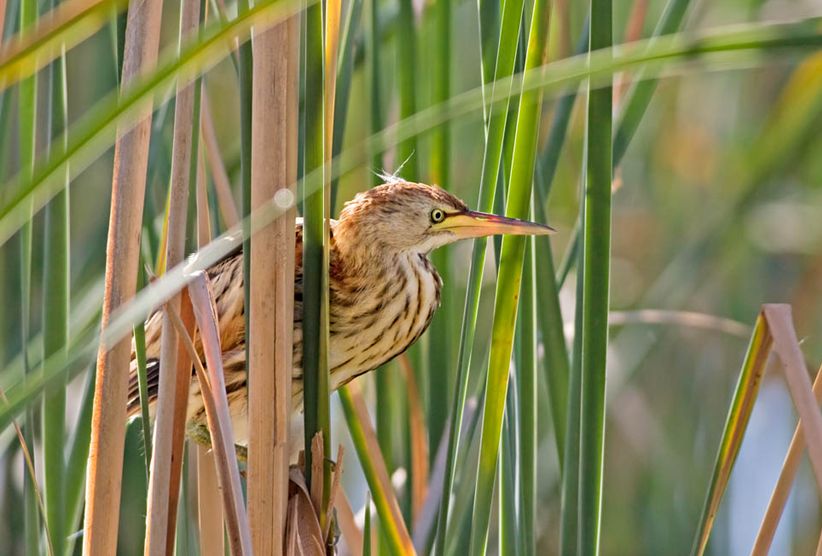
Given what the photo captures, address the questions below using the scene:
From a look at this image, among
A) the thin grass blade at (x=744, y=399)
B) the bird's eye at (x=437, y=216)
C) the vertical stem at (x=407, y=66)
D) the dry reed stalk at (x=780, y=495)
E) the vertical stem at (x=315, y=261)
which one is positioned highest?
the vertical stem at (x=407, y=66)

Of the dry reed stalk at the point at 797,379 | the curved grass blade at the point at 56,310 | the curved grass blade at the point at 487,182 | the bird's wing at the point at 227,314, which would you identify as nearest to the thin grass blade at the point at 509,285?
the curved grass blade at the point at 487,182

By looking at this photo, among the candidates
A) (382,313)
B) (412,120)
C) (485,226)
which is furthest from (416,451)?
(412,120)

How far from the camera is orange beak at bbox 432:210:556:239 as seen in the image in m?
1.12

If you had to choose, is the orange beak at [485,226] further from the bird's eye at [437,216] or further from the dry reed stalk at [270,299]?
the dry reed stalk at [270,299]

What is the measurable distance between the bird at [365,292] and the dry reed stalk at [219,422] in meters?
0.56

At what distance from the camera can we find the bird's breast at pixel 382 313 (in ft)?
5.61

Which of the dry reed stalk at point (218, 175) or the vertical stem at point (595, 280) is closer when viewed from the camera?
the vertical stem at point (595, 280)

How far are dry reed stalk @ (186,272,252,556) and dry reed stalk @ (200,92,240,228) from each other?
0.34m

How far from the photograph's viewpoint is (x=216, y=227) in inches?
51.6

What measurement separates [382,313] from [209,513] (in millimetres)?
498

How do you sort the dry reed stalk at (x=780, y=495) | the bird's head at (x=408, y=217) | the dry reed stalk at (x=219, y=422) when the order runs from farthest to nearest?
the bird's head at (x=408, y=217), the dry reed stalk at (x=780, y=495), the dry reed stalk at (x=219, y=422)

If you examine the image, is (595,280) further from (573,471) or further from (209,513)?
(209,513)

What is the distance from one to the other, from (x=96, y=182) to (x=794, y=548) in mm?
1590

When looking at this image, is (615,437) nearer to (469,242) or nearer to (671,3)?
(469,242)
